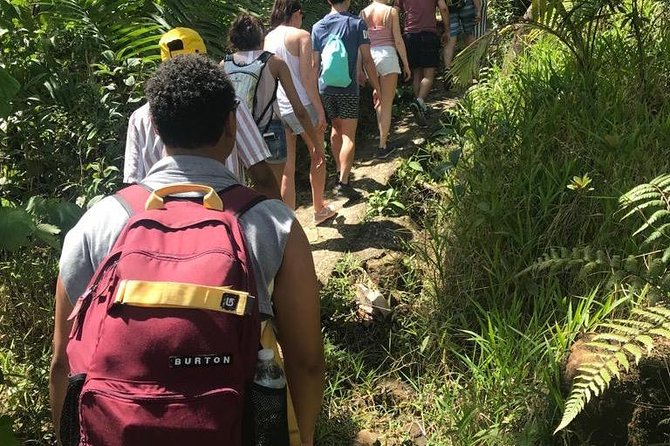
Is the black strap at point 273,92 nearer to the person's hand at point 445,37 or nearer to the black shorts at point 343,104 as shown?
the black shorts at point 343,104

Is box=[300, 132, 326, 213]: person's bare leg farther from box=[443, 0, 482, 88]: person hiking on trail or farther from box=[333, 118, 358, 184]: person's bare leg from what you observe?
box=[443, 0, 482, 88]: person hiking on trail

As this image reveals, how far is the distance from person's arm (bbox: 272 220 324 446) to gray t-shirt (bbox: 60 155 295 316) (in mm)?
32

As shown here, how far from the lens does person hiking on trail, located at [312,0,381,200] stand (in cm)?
543

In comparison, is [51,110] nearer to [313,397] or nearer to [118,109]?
[118,109]

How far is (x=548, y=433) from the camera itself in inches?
119

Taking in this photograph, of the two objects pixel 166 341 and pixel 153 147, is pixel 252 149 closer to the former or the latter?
pixel 153 147

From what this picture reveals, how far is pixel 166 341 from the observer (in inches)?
58.7

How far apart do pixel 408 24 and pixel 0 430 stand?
6.28 meters

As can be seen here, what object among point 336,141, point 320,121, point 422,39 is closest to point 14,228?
point 320,121

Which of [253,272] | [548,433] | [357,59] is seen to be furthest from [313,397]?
[357,59]

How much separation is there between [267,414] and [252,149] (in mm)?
1848

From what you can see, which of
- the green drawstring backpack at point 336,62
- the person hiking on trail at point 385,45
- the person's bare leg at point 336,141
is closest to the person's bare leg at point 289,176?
the green drawstring backpack at point 336,62

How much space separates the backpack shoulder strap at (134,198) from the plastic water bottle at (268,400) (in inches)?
19.9

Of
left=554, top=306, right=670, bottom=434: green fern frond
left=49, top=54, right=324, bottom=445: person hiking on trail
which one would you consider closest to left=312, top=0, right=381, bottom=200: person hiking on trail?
left=554, top=306, right=670, bottom=434: green fern frond
